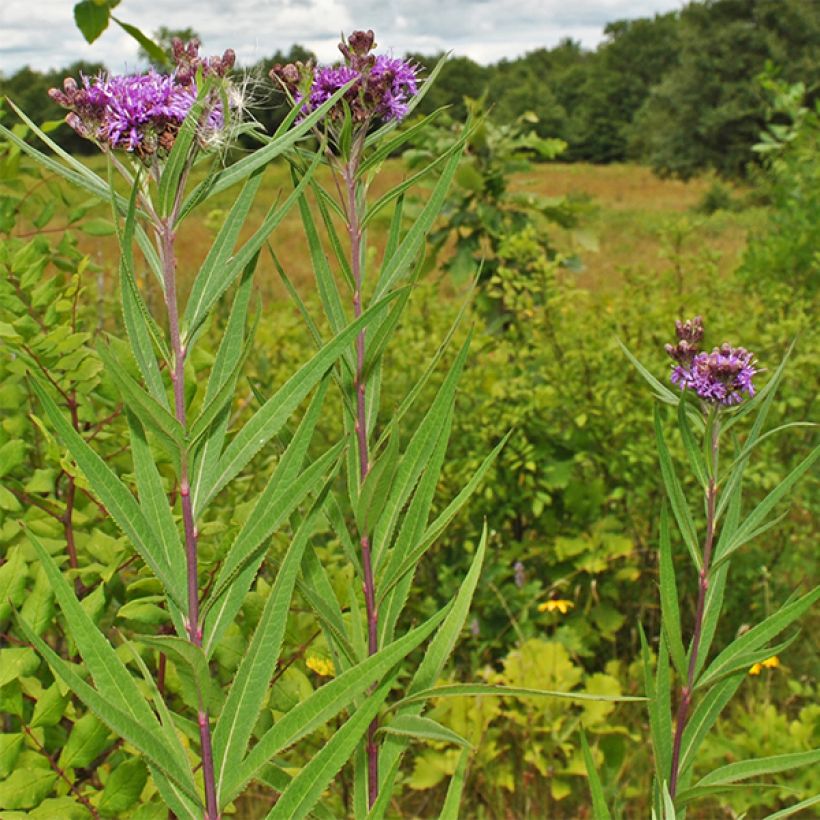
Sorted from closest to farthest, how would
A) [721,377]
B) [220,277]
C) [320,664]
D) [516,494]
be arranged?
[220,277]
[721,377]
[320,664]
[516,494]

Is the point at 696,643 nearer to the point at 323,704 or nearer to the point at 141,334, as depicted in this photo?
the point at 323,704

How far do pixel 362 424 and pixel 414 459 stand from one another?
83 millimetres

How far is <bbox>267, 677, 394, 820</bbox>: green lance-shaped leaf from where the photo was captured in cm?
78

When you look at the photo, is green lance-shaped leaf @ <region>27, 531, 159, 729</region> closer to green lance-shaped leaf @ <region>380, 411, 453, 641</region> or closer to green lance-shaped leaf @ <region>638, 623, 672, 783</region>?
green lance-shaped leaf @ <region>380, 411, 453, 641</region>

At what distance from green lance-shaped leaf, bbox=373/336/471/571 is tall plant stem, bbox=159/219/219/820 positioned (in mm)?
261

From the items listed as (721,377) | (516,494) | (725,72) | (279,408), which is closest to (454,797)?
(279,408)

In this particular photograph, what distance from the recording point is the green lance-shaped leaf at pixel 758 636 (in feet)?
3.56

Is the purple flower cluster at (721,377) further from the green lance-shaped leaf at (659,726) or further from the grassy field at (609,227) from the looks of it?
the grassy field at (609,227)

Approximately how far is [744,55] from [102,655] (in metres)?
34.0

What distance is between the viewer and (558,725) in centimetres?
287

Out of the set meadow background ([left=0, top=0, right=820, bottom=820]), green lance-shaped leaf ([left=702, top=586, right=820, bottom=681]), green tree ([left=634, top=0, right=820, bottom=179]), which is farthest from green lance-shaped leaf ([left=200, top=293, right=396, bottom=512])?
green tree ([left=634, top=0, right=820, bottom=179])

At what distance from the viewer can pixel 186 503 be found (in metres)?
0.82

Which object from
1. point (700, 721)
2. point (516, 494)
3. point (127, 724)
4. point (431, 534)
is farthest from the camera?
point (516, 494)

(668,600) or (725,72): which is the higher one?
(725,72)
